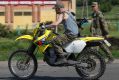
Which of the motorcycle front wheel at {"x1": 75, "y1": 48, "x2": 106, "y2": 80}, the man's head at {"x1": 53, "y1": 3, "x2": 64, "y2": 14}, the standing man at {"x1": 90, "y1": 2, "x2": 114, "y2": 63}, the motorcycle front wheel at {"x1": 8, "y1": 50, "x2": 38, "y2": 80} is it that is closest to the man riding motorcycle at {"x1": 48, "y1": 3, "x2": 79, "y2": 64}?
the man's head at {"x1": 53, "y1": 3, "x2": 64, "y2": 14}

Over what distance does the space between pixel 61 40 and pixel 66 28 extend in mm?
311

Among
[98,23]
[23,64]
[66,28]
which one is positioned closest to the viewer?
[66,28]

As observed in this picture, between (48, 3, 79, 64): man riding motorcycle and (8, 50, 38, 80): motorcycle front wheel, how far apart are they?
693mm

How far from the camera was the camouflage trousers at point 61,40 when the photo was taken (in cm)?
1048

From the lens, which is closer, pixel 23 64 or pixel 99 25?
pixel 23 64

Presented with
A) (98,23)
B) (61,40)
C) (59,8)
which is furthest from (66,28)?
(98,23)

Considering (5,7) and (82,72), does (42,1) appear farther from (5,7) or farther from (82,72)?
(82,72)

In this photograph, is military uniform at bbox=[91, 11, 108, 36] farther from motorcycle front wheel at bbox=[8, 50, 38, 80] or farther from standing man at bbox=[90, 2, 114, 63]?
motorcycle front wheel at bbox=[8, 50, 38, 80]

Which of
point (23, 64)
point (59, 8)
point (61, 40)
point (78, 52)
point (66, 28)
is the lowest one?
point (23, 64)

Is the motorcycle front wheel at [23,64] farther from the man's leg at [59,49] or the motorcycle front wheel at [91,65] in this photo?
the motorcycle front wheel at [91,65]

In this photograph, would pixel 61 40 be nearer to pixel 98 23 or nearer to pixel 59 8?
pixel 59 8

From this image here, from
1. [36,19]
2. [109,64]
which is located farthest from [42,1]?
[109,64]

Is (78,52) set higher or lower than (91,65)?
higher

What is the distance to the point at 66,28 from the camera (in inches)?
419
